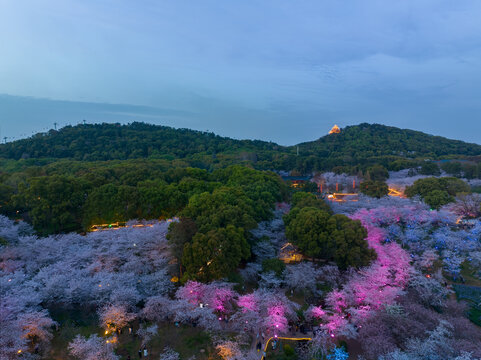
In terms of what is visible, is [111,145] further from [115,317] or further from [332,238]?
[332,238]

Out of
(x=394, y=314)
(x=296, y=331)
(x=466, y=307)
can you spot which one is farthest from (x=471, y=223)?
(x=296, y=331)

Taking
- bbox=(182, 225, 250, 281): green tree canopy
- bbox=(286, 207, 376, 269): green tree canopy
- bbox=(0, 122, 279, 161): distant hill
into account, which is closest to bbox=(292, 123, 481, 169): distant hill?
bbox=(0, 122, 279, 161): distant hill

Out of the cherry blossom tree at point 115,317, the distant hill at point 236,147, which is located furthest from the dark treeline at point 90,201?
the distant hill at point 236,147

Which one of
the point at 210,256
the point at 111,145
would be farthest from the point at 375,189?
the point at 111,145

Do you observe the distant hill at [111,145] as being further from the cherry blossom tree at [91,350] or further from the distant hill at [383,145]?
the cherry blossom tree at [91,350]

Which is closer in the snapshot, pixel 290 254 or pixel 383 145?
pixel 290 254

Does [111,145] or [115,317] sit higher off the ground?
[111,145]

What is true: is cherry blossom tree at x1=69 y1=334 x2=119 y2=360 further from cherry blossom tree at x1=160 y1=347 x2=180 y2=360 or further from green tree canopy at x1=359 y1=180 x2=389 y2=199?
green tree canopy at x1=359 y1=180 x2=389 y2=199
